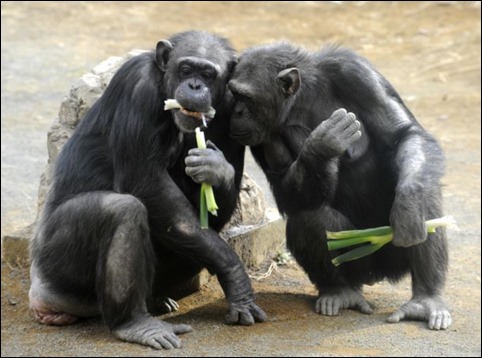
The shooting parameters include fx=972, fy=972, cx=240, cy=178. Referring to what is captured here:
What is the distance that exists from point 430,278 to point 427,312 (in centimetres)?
27

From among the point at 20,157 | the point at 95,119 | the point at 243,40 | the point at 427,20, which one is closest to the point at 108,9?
the point at 243,40

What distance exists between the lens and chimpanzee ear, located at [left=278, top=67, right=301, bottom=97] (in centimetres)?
716

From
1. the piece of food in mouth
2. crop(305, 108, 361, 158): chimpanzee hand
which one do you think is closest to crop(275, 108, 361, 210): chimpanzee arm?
crop(305, 108, 361, 158): chimpanzee hand

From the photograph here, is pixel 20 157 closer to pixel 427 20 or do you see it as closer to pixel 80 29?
pixel 80 29

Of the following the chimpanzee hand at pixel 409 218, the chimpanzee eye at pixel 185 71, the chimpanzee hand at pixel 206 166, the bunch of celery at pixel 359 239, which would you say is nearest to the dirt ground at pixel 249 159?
the bunch of celery at pixel 359 239

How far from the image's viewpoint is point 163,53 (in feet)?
23.2

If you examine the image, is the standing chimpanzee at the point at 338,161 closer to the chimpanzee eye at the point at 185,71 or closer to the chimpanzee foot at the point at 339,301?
the chimpanzee foot at the point at 339,301

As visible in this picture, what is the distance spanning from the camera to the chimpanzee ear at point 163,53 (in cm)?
703

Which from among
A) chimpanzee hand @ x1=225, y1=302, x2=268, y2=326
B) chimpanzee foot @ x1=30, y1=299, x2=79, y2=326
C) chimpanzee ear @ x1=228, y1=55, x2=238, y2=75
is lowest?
chimpanzee foot @ x1=30, y1=299, x2=79, y2=326

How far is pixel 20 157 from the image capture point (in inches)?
499

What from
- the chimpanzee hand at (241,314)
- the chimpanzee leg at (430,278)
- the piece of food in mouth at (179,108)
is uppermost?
the piece of food in mouth at (179,108)

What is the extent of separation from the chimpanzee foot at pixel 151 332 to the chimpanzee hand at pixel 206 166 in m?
1.04

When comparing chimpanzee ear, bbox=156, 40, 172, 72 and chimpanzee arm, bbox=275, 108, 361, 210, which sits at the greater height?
chimpanzee ear, bbox=156, 40, 172, 72

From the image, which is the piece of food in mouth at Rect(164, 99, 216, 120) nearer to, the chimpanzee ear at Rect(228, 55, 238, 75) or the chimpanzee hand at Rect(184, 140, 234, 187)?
the chimpanzee hand at Rect(184, 140, 234, 187)
